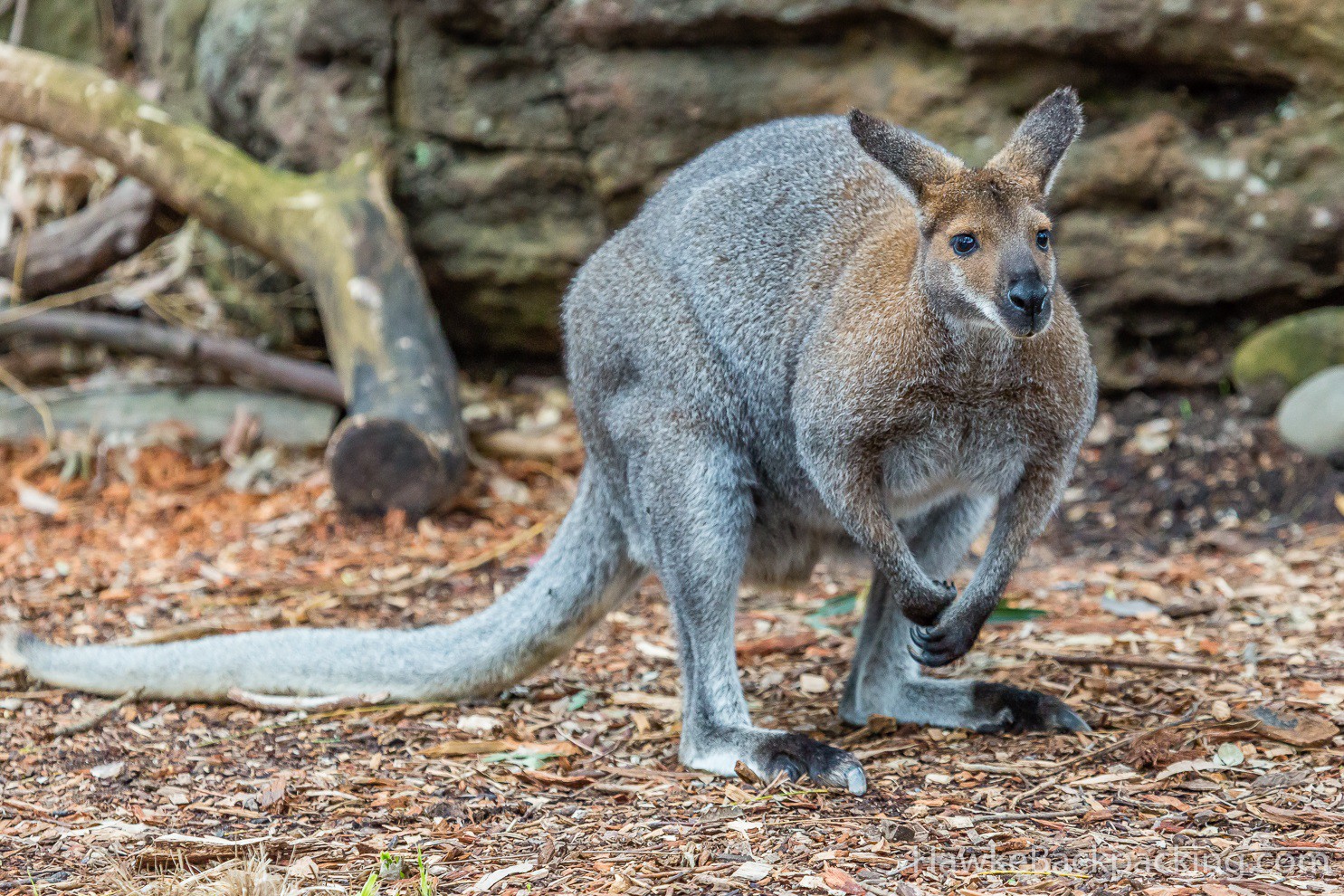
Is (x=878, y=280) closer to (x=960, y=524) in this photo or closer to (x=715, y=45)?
(x=960, y=524)

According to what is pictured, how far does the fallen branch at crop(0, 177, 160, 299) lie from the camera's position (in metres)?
7.11

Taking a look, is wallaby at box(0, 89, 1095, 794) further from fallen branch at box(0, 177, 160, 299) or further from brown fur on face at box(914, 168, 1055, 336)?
fallen branch at box(0, 177, 160, 299)

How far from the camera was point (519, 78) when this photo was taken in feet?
22.0

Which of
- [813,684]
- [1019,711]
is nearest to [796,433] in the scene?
[1019,711]

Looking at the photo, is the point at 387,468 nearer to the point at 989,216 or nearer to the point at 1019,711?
the point at 1019,711

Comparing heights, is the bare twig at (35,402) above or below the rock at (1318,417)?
below

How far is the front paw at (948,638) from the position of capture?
11.7 ft

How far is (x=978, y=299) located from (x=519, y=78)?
4.10 meters

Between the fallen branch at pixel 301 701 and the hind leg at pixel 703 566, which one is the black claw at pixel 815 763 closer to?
the hind leg at pixel 703 566

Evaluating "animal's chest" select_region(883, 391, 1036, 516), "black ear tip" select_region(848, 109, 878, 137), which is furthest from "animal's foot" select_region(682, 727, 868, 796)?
"black ear tip" select_region(848, 109, 878, 137)

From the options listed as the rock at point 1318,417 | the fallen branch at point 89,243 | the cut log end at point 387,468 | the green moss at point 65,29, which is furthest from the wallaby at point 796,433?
the green moss at point 65,29

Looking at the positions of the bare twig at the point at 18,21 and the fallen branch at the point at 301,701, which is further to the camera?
the bare twig at the point at 18,21

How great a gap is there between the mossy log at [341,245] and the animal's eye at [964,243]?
2.98 m

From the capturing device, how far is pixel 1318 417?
5641mm
